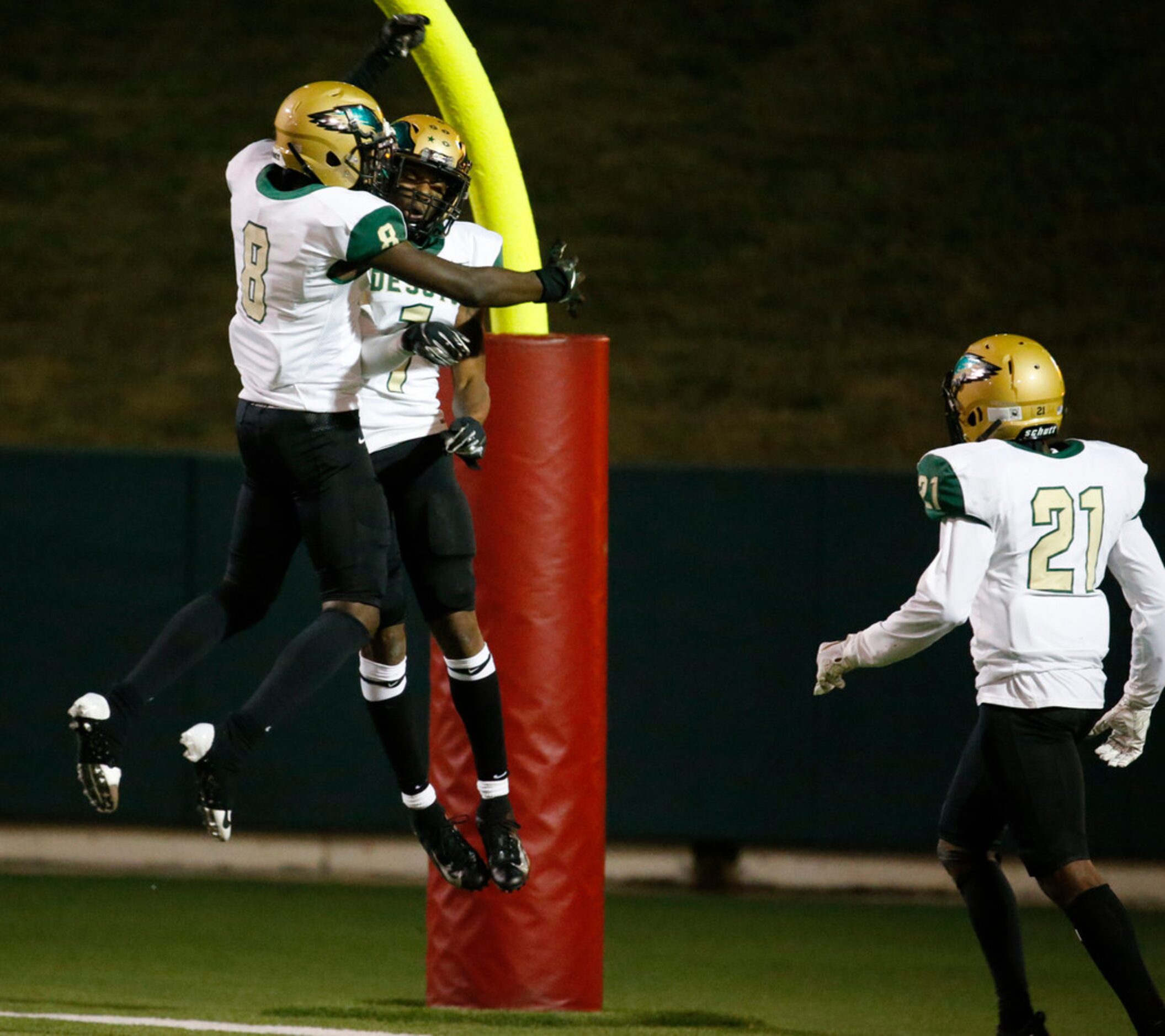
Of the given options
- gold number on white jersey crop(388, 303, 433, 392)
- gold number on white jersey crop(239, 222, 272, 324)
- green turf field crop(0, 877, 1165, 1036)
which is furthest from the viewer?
green turf field crop(0, 877, 1165, 1036)

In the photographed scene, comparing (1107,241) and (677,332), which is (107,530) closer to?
(677,332)

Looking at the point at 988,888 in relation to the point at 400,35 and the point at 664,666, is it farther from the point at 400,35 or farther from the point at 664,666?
the point at 664,666

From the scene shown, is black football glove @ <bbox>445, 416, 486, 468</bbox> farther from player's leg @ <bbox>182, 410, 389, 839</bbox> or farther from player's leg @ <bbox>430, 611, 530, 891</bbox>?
player's leg @ <bbox>430, 611, 530, 891</bbox>

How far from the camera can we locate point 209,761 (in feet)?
13.0

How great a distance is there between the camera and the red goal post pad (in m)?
5.27

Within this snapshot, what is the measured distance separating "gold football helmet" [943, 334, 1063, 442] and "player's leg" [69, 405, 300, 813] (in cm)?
163

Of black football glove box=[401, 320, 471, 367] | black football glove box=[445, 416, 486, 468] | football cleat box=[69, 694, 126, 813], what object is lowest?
football cleat box=[69, 694, 126, 813]

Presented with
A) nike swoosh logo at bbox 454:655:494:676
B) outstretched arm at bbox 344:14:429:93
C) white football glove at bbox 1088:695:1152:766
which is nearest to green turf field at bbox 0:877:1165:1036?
nike swoosh logo at bbox 454:655:494:676

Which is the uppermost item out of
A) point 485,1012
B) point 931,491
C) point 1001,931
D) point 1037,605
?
point 931,491

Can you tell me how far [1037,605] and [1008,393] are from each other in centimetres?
51

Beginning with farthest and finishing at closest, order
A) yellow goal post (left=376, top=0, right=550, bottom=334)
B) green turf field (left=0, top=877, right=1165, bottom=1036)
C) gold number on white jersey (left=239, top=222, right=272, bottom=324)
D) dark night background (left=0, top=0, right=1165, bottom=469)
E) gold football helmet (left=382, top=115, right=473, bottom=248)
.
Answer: dark night background (left=0, top=0, right=1165, bottom=469)
green turf field (left=0, top=877, right=1165, bottom=1036)
yellow goal post (left=376, top=0, right=550, bottom=334)
gold football helmet (left=382, top=115, right=473, bottom=248)
gold number on white jersey (left=239, top=222, right=272, bottom=324)

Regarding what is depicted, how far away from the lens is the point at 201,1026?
5094 millimetres

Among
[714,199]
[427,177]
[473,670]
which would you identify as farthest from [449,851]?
[714,199]

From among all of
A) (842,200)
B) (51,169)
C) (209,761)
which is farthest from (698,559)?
(51,169)
